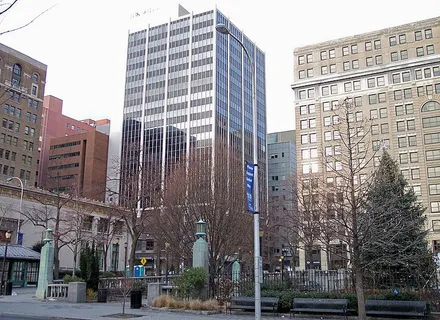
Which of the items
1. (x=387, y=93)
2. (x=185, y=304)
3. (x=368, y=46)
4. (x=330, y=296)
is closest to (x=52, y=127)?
(x=368, y=46)

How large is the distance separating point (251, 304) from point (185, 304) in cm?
326

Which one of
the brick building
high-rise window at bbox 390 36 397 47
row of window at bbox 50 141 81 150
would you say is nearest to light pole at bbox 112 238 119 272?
the brick building

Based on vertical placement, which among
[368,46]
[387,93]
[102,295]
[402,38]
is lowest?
[102,295]

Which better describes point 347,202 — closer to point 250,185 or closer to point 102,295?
point 250,185

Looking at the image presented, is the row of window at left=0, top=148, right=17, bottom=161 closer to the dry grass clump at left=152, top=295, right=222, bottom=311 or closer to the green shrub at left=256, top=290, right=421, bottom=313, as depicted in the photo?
the dry grass clump at left=152, top=295, right=222, bottom=311

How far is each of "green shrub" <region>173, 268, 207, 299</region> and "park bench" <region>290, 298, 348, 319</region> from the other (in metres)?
4.87

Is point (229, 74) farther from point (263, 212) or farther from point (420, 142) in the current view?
point (263, 212)

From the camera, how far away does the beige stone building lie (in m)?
78.6

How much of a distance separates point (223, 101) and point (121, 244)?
4651cm

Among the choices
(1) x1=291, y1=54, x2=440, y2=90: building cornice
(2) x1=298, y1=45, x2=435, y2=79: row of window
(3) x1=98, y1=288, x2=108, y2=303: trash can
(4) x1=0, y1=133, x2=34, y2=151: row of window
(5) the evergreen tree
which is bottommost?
(3) x1=98, y1=288, x2=108, y2=303: trash can

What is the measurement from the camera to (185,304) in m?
22.3

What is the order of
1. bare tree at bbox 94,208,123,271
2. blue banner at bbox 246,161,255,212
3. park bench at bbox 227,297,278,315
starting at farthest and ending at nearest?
bare tree at bbox 94,208,123,271 → park bench at bbox 227,297,278,315 → blue banner at bbox 246,161,255,212

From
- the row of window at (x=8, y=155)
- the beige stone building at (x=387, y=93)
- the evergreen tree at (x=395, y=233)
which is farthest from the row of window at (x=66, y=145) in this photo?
the evergreen tree at (x=395, y=233)

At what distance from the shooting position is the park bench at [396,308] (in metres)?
18.1
